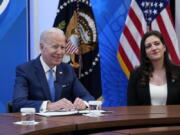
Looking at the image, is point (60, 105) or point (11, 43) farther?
point (11, 43)

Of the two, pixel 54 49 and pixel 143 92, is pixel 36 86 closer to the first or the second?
pixel 54 49

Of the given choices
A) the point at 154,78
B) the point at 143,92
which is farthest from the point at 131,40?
the point at 143,92

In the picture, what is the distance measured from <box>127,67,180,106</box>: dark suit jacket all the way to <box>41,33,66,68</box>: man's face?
841 mm

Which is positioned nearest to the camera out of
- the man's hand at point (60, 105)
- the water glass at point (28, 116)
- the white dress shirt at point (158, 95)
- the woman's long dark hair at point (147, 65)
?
the water glass at point (28, 116)

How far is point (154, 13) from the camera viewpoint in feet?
15.2

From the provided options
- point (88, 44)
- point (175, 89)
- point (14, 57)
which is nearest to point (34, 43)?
point (14, 57)

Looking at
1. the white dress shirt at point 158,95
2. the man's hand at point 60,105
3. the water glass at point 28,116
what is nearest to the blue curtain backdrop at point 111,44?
the white dress shirt at point 158,95

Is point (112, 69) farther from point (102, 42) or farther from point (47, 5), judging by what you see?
point (47, 5)

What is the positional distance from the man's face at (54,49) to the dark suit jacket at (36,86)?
9cm

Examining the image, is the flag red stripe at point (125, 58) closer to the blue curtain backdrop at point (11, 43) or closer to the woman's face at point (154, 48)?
the woman's face at point (154, 48)

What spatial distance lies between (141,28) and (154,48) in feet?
3.64

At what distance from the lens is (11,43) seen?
3.96 m

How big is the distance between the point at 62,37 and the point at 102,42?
5.14 ft

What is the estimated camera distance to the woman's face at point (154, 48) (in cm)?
351
